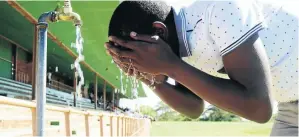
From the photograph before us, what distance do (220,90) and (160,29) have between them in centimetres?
24

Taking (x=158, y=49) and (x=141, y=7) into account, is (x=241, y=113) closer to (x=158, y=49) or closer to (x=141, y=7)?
(x=158, y=49)

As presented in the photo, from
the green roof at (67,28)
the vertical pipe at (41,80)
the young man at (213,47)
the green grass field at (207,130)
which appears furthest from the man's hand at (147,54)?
the green grass field at (207,130)

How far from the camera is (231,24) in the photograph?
120cm

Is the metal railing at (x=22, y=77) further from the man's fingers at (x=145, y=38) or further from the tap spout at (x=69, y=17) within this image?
the man's fingers at (x=145, y=38)

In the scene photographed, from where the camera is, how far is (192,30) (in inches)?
50.2

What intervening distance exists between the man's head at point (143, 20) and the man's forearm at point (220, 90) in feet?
0.39

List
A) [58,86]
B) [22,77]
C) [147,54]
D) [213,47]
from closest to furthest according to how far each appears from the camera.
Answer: [147,54], [213,47], [22,77], [58,86]

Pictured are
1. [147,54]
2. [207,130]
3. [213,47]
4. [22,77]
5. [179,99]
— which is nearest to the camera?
[147,54]

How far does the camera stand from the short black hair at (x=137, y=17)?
4.05ft

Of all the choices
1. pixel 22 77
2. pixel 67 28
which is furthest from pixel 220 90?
pixel 22 77

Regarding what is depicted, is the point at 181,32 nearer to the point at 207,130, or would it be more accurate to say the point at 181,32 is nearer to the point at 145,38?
the point at 145,38

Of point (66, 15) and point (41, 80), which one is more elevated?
point (66, 15)

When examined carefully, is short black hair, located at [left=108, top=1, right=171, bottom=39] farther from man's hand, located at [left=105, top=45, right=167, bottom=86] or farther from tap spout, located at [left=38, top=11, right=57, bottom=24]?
tap spout, located at [left=38, top=11, right=57, bottom=24]

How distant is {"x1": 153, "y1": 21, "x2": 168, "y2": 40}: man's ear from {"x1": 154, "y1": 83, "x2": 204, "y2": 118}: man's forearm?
0.35 metres
